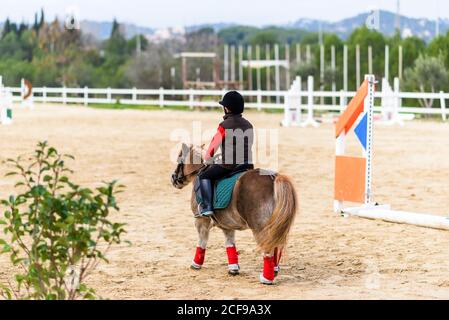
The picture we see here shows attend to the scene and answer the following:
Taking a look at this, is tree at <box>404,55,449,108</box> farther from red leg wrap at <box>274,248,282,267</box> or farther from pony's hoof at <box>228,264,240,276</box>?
pony's hoof at <box>228,264,240,276</box>

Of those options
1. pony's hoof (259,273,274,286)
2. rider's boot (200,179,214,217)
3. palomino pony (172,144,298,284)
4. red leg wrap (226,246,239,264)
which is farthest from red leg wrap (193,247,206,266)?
Answer: pony's hoof (259,273,274,286)

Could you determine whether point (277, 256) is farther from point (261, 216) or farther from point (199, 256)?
point (199, 256)

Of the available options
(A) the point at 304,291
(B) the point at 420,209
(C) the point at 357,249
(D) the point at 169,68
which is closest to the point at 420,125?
(B) the point at 420,209

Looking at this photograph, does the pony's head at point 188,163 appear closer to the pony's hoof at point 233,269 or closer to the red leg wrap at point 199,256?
the red leg wrap at point 199,256

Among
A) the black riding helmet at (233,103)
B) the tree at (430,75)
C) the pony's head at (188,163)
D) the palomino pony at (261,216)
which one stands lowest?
the palomino pony at (261,216)

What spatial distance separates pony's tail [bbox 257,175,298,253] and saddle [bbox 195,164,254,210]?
1.42 feet

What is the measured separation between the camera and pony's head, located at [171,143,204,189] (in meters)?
6.93

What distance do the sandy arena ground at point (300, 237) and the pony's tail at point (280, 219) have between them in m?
0.33

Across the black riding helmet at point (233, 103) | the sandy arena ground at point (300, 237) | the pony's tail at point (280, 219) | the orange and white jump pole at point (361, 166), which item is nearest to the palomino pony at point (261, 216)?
the pony's tail at point (280, 219)

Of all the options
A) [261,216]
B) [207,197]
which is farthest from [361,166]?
[261,216]

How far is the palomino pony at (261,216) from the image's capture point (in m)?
6.12

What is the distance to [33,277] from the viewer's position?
455 centimetres
